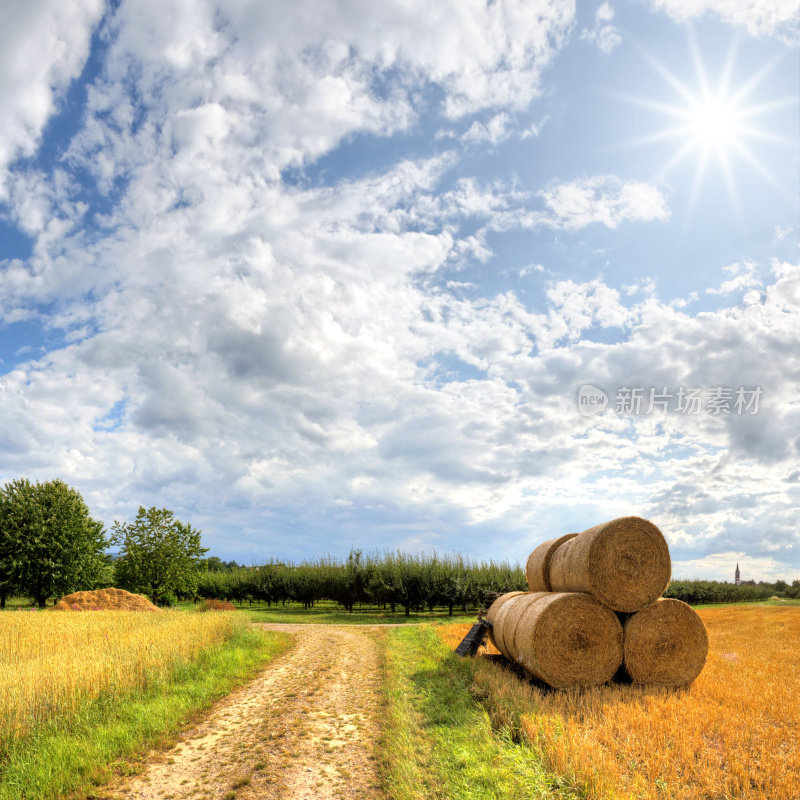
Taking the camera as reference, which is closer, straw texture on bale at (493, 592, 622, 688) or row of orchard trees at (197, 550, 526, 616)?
straw texture on bale at (493, 592, 622, 688)

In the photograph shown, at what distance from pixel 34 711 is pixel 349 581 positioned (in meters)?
42.9

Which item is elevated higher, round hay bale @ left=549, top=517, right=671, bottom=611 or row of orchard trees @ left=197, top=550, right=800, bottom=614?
round hay bale @ left=549, top=517, right=671, bottom=611

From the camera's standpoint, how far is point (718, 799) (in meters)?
6.17

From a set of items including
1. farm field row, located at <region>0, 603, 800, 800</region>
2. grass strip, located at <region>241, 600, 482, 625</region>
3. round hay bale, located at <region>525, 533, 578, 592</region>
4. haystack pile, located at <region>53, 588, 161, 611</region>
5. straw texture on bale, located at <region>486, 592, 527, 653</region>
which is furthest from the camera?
grass strip, located at <region>241, 600, 482, 625</region>

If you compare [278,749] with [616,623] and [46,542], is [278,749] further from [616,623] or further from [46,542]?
[46,542]

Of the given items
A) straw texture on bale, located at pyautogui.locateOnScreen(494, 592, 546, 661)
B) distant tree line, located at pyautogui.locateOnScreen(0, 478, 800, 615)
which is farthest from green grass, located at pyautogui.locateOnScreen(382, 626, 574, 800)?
distant tree line, located at pyautogui.locateOnScreen(0, 478, 800, 615)

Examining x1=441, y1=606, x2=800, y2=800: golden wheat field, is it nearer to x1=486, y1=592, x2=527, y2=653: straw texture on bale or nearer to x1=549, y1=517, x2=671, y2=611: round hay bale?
x1=549, y1=517, x2=671, y2=611: round hay bale

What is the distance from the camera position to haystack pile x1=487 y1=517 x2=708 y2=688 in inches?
428

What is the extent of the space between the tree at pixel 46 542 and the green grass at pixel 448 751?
3293 centimetres

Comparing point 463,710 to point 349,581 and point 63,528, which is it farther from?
point 349,581

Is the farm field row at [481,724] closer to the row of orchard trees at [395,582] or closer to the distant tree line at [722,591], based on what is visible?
the row of orchard trees at [395,582]

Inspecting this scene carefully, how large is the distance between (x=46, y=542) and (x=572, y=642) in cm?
3692

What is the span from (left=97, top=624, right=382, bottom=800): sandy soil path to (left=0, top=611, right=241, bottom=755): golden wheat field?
1990 mm

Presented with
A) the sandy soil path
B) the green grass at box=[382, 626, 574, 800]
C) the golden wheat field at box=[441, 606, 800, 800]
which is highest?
the golden wheat field at box=[441, 606, 800, 800]
